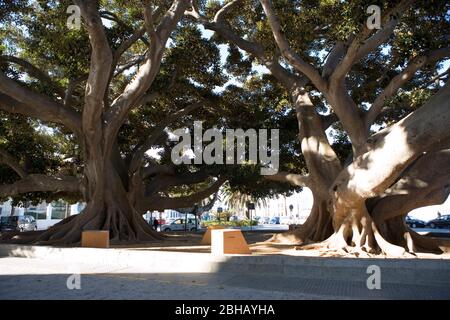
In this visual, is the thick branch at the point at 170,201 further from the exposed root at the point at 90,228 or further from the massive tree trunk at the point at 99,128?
the exposed root at the point at 90,228

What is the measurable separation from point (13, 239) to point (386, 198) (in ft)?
43.6

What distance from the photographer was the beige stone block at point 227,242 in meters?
10.5

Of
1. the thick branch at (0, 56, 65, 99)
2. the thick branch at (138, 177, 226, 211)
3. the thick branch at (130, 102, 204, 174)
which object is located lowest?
the thick branch at (138, 177, 226, 211)

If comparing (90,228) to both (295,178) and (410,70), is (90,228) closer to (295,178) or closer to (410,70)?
(295,178)

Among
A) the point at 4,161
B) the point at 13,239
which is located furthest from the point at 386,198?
the point at 4,161

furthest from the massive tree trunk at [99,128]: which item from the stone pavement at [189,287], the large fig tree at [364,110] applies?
the stone pavement at [189,287]

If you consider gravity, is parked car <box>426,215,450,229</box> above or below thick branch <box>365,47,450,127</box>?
below

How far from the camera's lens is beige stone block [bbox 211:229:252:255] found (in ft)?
34.4

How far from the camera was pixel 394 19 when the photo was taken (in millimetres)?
10070

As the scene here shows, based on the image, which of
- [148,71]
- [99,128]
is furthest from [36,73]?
[148,71]

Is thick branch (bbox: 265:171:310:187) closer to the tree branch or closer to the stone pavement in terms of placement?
the tree branch

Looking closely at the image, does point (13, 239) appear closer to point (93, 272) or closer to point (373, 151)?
point (93, 272)

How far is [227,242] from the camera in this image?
10578 mm

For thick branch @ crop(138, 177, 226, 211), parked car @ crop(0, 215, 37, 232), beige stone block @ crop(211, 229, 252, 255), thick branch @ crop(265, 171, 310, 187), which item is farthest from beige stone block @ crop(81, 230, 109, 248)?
parked car @ crop(0, 215, 37, 232)
